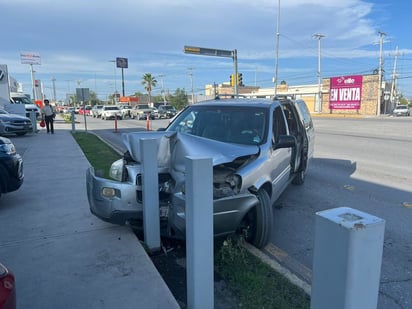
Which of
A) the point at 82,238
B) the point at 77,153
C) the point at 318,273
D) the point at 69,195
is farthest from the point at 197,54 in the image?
the point at 318,273

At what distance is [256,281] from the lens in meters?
3.21

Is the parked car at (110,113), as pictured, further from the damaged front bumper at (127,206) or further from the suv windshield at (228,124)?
the damaged front bumper at (127,206)

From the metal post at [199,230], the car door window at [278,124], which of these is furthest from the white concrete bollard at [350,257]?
the car door window at [278,124]

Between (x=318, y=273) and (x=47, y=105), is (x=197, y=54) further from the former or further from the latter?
(x=318, y=273)

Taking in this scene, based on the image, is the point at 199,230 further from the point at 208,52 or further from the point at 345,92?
the point at 345,92

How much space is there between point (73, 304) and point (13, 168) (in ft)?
11.2

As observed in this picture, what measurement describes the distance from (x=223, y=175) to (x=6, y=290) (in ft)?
7.53

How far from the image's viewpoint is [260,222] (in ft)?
12.5

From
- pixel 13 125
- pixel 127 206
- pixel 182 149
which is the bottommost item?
pixel 127 206

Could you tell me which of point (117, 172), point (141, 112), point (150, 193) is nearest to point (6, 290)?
point (150, 193)

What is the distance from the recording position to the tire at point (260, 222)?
3.78 metres

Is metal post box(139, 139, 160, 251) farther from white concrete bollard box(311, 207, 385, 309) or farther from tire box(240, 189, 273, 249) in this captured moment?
white concrete bollard box(311, 207, 385, 309)

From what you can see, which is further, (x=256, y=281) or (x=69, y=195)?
(x=69, y=195)

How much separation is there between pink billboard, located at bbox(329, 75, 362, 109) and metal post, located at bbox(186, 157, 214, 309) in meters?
53.1
